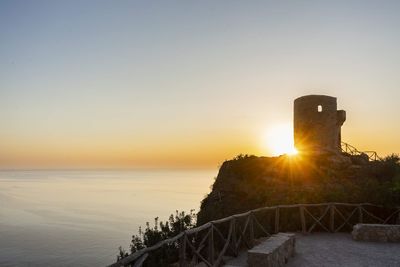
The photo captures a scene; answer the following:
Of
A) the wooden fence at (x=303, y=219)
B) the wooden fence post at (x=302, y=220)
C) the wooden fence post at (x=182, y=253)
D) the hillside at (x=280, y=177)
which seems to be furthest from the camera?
the hillside at (x=280, y=177)

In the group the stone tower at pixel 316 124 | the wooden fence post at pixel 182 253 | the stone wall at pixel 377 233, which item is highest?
the stone tower at pixel 316 124

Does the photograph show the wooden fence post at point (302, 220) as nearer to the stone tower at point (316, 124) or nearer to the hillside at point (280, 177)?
the hillside at point (280, 177)

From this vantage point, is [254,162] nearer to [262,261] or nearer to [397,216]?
[397,216]

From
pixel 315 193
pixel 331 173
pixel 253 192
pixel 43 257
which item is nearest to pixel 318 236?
pixel 315 193

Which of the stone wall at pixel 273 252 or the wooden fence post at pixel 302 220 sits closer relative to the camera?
the stone wall at pixel 273 252

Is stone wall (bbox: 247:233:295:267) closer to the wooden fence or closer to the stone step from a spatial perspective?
the stone step

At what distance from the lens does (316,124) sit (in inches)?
1120

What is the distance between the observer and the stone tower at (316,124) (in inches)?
1120

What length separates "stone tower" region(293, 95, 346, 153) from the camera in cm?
2845

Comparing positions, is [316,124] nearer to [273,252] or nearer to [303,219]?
[303,219]

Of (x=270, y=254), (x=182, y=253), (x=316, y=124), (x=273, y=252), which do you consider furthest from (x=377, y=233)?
(x=316, y=124)

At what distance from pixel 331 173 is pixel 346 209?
8.50 meters

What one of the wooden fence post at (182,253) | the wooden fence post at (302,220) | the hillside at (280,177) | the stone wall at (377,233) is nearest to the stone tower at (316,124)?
the hillside at (280,177)

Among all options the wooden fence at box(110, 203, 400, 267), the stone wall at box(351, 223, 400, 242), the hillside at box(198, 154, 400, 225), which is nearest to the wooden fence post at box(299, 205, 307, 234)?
the wooden fence at box(110, 203, 400, 267)
